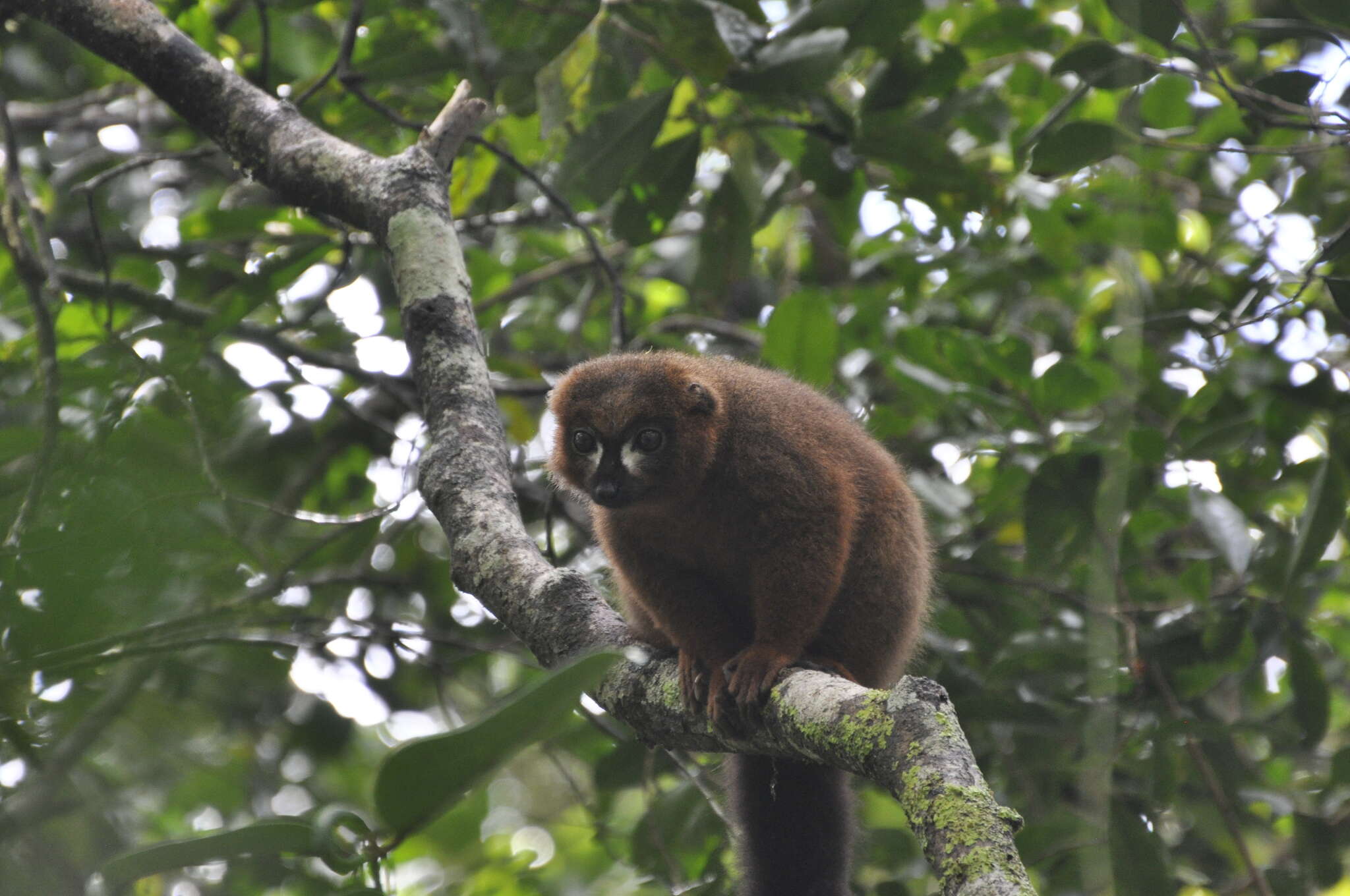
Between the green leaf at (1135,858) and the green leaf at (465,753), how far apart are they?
3.04m

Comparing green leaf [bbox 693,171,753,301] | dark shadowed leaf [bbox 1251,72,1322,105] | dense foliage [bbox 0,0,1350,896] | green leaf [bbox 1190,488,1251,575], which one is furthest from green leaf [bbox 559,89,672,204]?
green leaf [bbox 1190,488,1251,575]

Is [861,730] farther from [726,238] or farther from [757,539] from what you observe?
[726,238]

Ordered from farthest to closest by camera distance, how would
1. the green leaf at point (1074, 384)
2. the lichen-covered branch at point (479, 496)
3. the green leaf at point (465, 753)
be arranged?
the green leaf at point (1074, 384), the lichen-covered branch at point (479, 496), the green leaf at point (465, 753)

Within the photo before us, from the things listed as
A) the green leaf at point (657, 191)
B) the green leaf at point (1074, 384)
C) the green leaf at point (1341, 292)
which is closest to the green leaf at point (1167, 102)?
the green leaf at point (1074, 384)

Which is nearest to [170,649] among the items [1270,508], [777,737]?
[777,737]

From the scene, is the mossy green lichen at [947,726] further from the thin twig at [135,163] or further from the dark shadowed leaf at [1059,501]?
the thin twig at [135,163]

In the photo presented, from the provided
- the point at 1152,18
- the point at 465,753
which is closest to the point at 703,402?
the point at 1152,18

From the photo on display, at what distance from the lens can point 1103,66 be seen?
3830 mm

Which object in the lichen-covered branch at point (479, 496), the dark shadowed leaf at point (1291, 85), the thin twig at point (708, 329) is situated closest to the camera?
the lichen-covered branch at point (479, 496)

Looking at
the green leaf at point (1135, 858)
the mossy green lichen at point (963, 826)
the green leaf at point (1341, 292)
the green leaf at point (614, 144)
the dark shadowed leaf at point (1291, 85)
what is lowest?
the green leaf at point (1135, 858)

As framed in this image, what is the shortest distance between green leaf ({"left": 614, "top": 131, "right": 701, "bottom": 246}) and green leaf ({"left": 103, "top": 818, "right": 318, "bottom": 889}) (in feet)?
11.7

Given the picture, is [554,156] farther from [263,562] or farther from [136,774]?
[136,774]

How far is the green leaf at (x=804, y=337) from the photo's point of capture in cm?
484

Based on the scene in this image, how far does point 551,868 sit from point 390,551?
1838 millimetres
